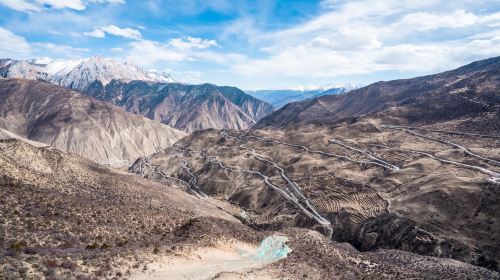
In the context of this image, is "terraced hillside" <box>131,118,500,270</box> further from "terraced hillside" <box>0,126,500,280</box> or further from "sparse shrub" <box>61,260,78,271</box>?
"sparse shrub" <box>61,260,78,271</box>

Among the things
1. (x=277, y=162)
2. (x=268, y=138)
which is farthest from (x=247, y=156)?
(x=268, y=138)

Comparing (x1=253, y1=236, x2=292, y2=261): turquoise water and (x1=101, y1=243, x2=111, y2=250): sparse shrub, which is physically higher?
(x1=101, y1=243, x2=111, y2=250): sparse shrub

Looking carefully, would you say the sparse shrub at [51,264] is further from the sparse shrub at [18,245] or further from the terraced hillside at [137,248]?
the sparse shrub at [18,245]

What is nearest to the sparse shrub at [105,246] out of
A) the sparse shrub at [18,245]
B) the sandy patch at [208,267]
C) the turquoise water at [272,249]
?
the sandy patch at [208,267]

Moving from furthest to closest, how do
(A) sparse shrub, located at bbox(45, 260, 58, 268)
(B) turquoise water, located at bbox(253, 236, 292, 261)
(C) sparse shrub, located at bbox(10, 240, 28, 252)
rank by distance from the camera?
(B) turquoise water, located at bbox(253, 236, 292, 261) → (C) sparse shrub, located at bbox(10, 240, 28, 252) → (A) sparse shrub, located at bbox(45, 260, 58, 268)

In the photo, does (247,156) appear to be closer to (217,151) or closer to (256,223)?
(217,151)

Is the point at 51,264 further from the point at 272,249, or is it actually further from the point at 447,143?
the point at 447,143

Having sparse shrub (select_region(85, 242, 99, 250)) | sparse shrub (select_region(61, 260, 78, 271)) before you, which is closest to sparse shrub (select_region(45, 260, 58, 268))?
sparse shrub (select_region(61, 260, 78, 271))

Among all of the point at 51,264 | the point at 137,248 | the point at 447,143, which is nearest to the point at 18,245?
the point at 51,264

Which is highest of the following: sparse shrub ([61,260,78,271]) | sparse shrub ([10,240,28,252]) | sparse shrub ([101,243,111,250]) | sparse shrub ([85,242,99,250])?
sparse shrub ([10,240,28,252])
